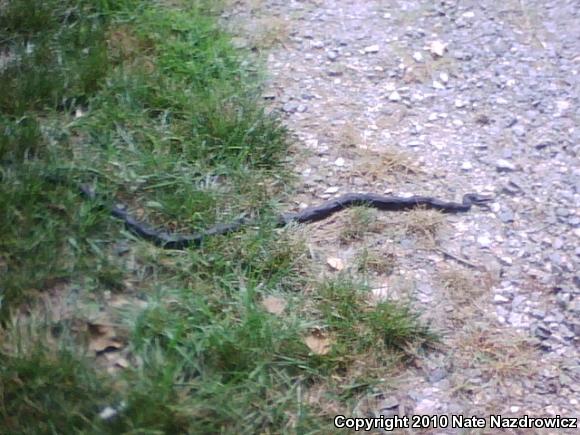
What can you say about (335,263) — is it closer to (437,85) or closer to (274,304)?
(274,304)

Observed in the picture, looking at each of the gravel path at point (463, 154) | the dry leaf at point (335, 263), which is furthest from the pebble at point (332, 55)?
the dry leaf at point (335, 263)

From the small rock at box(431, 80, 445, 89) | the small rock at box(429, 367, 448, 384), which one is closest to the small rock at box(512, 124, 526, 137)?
the small rock at box(431, 80, 445, 89)

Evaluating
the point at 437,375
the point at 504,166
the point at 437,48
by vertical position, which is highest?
the point at 437,48

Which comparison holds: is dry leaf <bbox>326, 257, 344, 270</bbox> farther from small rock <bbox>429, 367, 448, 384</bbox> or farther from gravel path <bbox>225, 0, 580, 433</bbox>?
small rock <bbox>429, 367, 448, 384</bbox>

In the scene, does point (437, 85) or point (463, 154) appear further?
point (437, 85)

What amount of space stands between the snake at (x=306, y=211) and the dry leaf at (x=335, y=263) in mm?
186

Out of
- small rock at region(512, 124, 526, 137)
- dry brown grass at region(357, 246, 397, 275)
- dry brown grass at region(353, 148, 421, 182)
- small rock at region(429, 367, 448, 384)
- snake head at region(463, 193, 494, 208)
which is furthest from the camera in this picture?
small rock at region(512, 124, 526, 137)

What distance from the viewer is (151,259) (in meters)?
2.83

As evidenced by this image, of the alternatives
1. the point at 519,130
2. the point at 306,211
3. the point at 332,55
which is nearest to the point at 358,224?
the point at 306,211

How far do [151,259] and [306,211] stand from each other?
21.0 inches

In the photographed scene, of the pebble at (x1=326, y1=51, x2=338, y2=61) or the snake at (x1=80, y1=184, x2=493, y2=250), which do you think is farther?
the pebble at (x1=326, y1=51, x2=338, y2=61)

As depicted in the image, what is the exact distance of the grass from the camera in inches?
Answer: 93.7

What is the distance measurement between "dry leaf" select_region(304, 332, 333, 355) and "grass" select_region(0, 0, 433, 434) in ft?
0.07

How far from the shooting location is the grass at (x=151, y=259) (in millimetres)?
2381
